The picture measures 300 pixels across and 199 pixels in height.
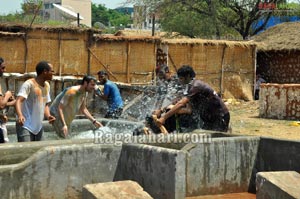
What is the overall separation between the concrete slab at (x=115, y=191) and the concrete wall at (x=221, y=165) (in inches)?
50.7

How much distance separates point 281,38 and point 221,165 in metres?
17.4

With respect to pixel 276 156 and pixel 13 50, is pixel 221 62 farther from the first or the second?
pixel 276 156

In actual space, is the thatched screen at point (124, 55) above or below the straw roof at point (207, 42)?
below

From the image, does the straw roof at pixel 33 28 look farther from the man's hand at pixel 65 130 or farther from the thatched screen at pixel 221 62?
the man's hand at pixel 65 130

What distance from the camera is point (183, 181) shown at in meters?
5.93

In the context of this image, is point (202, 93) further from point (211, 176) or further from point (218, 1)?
point (218, 1)

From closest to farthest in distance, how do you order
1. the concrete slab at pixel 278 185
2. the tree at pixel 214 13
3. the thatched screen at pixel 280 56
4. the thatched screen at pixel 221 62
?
1. the concrete slab at pixel 278 185
2. the thatched screen at pixel 221 62
3. the thatched screen at pixel 280 56
4. the tree at pixel 214 13

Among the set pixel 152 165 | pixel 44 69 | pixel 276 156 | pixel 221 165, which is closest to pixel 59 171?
pixel 152 165

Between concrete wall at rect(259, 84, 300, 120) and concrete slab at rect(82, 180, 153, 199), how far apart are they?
10907 mm

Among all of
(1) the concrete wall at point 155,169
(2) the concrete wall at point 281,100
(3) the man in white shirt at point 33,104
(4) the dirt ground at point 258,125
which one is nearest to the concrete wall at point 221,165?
(1) the concrete wall at point 155,169

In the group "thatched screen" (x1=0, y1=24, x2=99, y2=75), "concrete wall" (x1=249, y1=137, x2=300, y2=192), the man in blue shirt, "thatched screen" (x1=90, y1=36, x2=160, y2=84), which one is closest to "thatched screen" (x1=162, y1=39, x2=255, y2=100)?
"thatched screen" (x1=90, y1=36, x2=160, y2=84)

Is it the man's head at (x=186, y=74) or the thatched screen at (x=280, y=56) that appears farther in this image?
the thatched screen at (x=280, y=56)

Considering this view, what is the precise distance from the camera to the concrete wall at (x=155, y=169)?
5.89m

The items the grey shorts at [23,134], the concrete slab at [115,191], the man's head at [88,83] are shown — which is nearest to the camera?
the concrete slab at [115,191]
